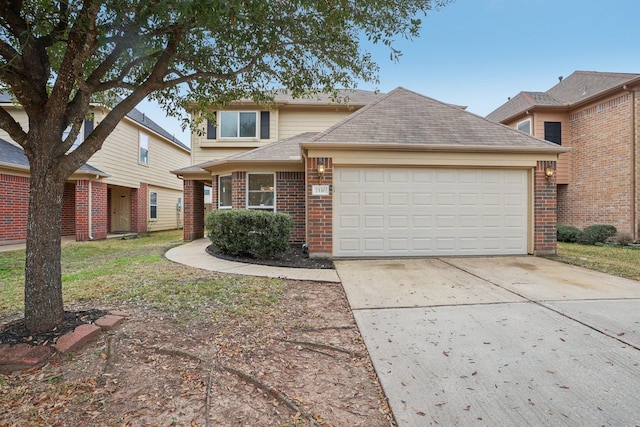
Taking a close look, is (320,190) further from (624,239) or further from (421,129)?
(624,239)

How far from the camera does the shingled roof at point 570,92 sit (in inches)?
469

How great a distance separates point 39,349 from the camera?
9.02ft

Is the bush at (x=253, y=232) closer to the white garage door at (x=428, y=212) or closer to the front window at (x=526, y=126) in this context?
the white garage door at (x=428, y=212)

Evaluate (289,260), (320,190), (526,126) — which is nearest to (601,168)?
(526,126)

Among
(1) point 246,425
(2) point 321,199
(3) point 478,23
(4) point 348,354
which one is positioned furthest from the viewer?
(3) point 478,23

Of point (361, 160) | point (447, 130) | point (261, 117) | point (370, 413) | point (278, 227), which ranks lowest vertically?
point (370, 413)

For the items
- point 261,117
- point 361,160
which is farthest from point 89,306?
point 261,117

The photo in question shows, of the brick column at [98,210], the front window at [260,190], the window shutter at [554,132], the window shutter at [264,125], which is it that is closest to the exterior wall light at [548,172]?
the window shutter at [554,132]

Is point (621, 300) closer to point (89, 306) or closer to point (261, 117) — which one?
point (89, 306)

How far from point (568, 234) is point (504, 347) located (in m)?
11.6

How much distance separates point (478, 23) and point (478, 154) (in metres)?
5.21

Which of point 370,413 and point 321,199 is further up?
point 321,199

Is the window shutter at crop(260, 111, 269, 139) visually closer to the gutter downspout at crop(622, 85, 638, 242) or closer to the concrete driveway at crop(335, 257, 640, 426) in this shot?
the concrete driveway at crop(335, 257, 640, 426)

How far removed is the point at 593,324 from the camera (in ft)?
11.4
